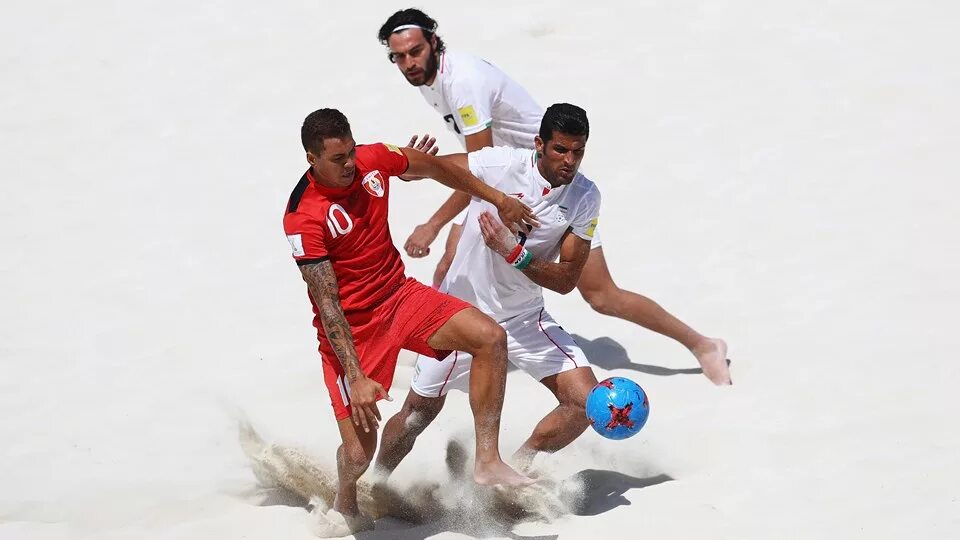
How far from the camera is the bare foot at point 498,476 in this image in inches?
204

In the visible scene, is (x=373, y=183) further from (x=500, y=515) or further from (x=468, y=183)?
(x=500, y=515)

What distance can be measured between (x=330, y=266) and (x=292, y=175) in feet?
16.0

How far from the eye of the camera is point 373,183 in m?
5.29

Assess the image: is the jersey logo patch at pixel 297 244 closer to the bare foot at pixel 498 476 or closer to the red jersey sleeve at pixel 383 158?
the red jersey sleeve at pixel 383 158

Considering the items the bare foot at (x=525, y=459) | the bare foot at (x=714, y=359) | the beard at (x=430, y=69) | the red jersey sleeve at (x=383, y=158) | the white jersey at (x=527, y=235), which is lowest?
the bare foot at (x=525, y=459)

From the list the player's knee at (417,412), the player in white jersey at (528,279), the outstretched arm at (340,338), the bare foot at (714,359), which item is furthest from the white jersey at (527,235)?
the bare foot at (714,359)

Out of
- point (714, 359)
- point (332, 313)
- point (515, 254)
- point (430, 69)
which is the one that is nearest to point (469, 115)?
point (430, 69)

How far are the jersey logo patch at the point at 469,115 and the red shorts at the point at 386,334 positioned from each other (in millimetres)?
1444

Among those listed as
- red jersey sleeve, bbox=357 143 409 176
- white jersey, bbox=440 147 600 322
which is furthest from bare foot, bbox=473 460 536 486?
red jersey sleeve, bbox=357 143 409 176

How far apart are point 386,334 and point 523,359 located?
29.4 inches

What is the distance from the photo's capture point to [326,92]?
10719mm

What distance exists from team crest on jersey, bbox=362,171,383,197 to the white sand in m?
1.56

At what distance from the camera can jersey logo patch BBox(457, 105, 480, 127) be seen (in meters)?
6.50

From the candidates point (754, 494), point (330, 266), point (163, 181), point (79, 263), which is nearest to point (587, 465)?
point (754, 494)
